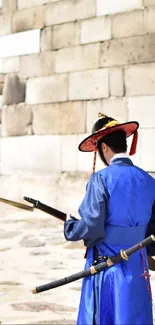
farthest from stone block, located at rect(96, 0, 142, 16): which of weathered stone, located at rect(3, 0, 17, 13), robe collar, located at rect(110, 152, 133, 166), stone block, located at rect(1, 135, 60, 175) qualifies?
robe collar, located at rect(110, 152, 133, 166)

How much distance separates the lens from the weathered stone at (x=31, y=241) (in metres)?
6.93

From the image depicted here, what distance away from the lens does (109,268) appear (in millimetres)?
2902

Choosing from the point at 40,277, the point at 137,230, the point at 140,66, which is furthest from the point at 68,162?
the point at 137,230

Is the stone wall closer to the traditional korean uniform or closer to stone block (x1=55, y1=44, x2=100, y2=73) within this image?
stone block (x1=55, y1=44, x2=100, y2=73)

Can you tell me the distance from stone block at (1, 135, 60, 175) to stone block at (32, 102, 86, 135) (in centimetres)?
13

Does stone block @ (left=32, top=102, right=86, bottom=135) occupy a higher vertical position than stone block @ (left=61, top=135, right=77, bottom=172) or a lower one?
higher

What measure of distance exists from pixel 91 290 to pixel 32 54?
19.8 ft

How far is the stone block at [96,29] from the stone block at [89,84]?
450 mm

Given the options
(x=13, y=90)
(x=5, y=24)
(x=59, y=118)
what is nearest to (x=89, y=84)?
(x=59, y=118)

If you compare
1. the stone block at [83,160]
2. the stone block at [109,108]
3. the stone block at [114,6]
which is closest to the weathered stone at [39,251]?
the stone block at [83,160]

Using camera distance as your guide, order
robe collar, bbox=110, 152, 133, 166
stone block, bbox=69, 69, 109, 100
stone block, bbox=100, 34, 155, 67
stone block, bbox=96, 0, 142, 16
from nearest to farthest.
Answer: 1. robe collar, bbox=110, 152, 133, 166
2. stone block, bbox=100, 34, 155, 67
3. stone block, bbox=96, 0, 142, 16
4. stone block, bbox=69, 69, 109, 100

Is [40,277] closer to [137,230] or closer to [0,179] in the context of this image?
[137,230]

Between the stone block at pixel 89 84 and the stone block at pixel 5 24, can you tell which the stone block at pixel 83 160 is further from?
the stone block at pixel 5 24

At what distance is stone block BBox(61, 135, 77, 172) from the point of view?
7.97m
